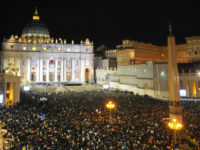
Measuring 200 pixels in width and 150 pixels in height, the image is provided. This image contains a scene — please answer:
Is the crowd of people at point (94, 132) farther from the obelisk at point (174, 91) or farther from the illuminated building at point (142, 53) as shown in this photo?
the illuminated building at point (142, 53)

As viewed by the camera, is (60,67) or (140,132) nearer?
(140,132)

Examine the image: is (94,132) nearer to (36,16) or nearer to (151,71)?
(151,71)

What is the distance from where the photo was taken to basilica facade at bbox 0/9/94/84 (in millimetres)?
67875

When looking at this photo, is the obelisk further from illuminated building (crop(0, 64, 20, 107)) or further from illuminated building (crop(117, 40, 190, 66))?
illuminated building (crop(117, 40, 190, 66))

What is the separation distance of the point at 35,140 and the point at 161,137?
8.14 metres

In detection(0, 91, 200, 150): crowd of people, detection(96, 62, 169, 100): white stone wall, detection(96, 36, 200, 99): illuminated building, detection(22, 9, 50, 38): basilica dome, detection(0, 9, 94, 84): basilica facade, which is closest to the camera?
detection(0, 91, 200, 150): crowd of people

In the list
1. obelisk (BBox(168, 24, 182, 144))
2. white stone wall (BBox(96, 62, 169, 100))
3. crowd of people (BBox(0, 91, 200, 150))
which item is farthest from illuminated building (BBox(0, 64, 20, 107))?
white stone wall (BBox(96, 62, 169, 100))

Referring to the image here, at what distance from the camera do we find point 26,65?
228 feet

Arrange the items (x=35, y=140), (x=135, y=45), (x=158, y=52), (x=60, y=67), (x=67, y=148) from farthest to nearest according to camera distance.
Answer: (x=60, y=67) < (x=158, y=52) < (x=135, y=45) < (x=35, y=140) < (x=67, y=148)

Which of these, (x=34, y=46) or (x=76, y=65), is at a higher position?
(x=34, y=46)

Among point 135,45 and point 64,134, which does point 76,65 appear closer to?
point 135,45

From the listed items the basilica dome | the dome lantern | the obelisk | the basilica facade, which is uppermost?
the dome lantern

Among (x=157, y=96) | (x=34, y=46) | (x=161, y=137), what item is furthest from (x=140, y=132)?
→ (x=34, y=46)

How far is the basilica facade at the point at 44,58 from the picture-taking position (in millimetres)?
67875
